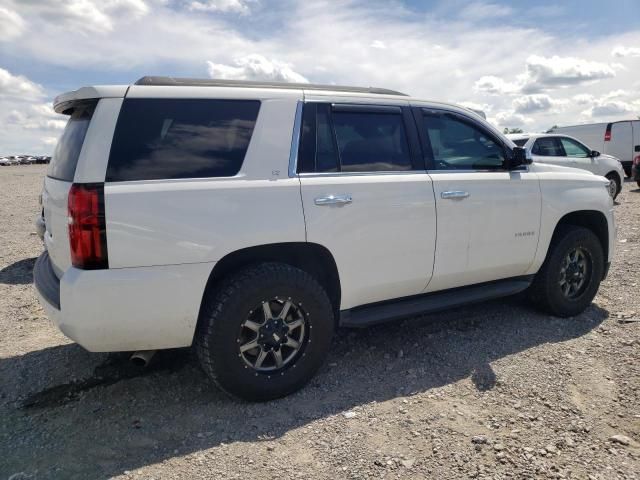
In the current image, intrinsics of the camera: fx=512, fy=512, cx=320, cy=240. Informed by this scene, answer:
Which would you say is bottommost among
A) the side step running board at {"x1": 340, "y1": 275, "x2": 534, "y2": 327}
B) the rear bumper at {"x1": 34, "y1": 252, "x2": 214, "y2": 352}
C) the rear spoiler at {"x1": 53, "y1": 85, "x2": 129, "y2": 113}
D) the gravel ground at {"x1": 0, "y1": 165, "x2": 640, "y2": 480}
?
the gravel ground at {"x1": 0, "y1": 165, "x2": 640, "y2": 480}

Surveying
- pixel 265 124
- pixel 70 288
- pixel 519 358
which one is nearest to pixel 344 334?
pixel 519 358

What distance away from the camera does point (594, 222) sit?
490cm

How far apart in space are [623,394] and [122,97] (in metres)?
3.68

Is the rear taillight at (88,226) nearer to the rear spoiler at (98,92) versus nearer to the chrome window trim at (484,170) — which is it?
the rear spoiler at (98,92)

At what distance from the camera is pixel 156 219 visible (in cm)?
284

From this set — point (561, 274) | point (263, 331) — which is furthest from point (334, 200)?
point (561, 274)

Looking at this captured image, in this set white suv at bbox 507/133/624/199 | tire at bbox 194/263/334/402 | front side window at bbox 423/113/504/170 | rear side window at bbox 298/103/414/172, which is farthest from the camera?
white suv at bbox 507/133/624/199

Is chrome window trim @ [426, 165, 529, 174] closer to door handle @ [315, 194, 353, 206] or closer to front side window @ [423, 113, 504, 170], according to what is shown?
front side window @ [423, 113, 504, 170]

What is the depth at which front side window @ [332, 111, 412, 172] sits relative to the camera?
356 cm

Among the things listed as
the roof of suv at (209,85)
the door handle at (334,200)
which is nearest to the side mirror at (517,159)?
the roof of suv at (209,85)

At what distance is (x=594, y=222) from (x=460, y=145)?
1765 millimetres

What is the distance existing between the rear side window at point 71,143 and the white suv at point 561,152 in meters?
9.48

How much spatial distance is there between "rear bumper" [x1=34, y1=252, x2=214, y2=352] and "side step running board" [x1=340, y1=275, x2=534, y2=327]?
3.64 ft

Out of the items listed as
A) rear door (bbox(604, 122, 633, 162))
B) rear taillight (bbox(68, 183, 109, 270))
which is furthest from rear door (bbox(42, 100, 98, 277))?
rear door (bbox(604, 122, 633, 162))
